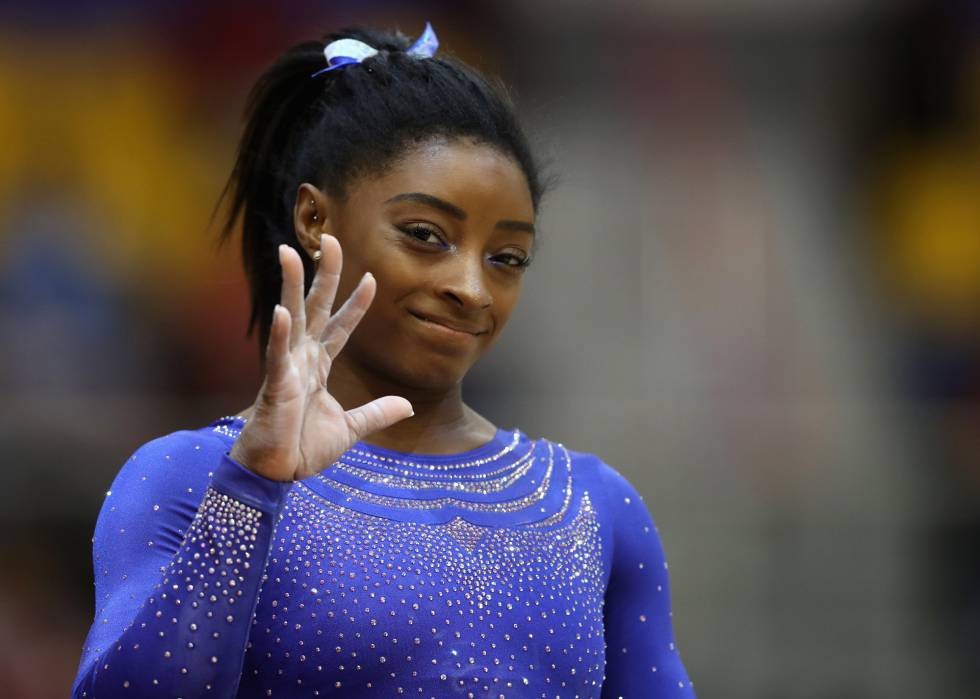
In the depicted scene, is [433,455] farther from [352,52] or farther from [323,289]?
[352,52]

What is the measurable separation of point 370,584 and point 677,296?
426 cm

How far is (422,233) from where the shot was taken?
171cm

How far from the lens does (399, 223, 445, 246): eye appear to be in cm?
171

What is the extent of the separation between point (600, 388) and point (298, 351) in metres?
4.11

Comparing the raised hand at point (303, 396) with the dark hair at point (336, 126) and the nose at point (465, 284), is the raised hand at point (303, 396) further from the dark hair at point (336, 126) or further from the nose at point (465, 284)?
the dark hair at point (336, 126)

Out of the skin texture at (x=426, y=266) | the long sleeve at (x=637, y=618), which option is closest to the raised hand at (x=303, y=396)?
the skin texture at (x=426, y=266)

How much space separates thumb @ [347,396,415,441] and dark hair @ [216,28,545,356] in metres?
0.40

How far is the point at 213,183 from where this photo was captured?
18.5 ft

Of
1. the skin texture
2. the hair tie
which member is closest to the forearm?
the skin texture

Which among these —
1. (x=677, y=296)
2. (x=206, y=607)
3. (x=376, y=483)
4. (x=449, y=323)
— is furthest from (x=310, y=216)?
(x=677, y=296)

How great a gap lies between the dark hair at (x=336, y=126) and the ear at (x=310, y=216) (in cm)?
2

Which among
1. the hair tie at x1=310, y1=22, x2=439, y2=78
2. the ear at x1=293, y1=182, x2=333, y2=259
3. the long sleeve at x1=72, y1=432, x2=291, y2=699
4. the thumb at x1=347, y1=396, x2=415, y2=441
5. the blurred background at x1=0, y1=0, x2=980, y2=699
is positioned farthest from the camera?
the blurred background at x1=0, y1=0, x2=980, y2=699

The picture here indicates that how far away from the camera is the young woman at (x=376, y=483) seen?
136 cm

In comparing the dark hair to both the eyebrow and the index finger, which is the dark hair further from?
the index finger
